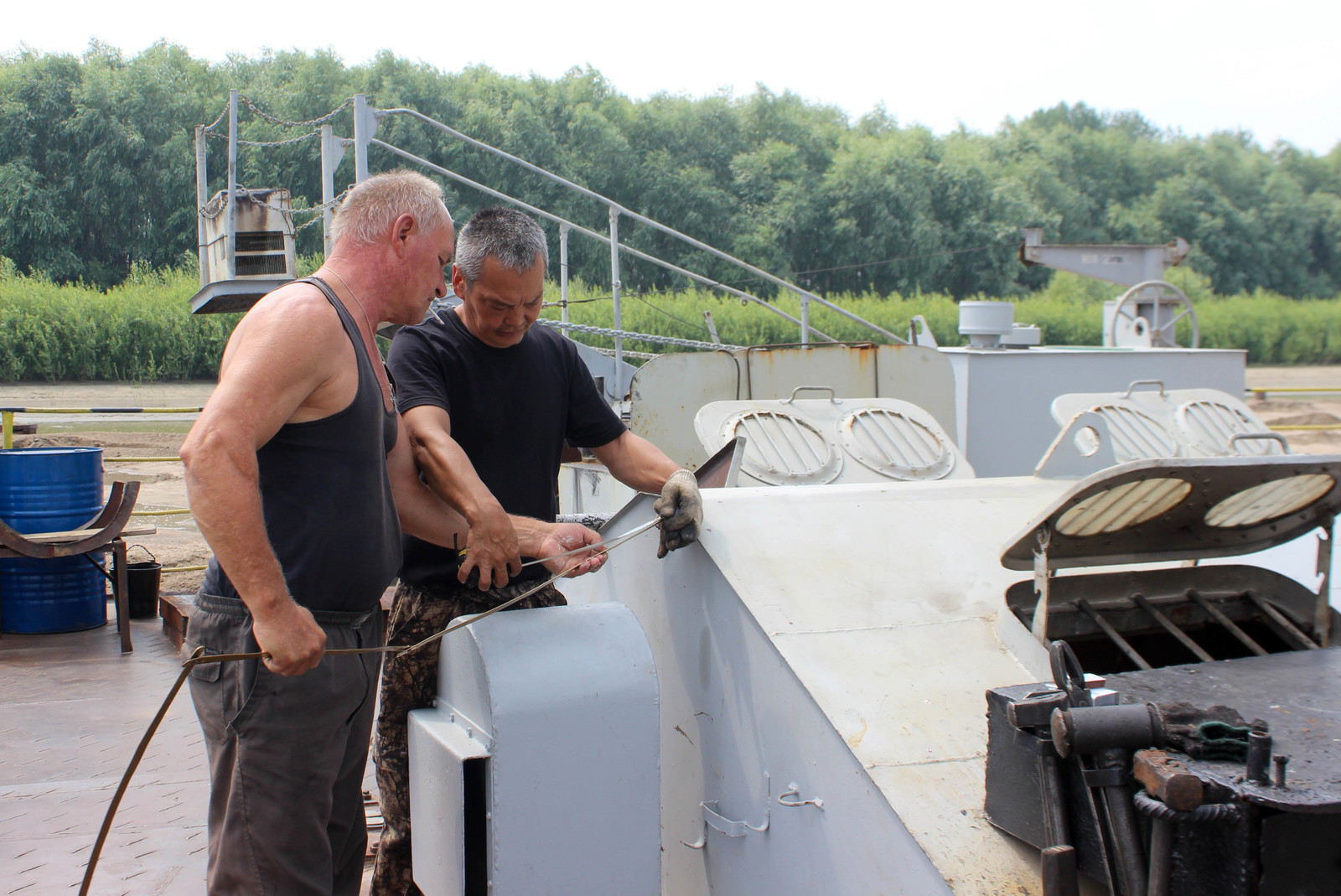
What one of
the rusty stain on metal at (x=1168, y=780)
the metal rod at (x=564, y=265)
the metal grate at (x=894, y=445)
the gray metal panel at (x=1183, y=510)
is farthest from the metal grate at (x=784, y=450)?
the metal rod at (x=564, y=265)

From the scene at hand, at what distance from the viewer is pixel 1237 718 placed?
4.81 feet

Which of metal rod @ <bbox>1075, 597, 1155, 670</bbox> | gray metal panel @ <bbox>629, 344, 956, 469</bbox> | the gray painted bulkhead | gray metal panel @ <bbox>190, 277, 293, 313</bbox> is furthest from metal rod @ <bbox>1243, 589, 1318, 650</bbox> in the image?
gray metal panel @ <bbox>190, 277, 293, 313</bbox>

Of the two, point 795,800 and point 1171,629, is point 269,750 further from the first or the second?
point 1171,629

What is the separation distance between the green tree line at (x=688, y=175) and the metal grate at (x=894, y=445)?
715 inches

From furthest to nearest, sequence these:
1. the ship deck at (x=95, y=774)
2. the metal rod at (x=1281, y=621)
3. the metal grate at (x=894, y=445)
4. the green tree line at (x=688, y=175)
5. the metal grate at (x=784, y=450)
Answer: the green tree line at (x=688, y=175), the metal grate at (x=894, y=445), the metal grate at (x=784, y=450), the ship deck at (x=95, y=774), the metal rod at (x=1281, y=621)

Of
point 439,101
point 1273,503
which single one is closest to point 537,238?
point 1273,503

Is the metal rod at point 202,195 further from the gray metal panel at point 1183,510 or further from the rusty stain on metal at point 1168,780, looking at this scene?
the rusty stain on metal at point 1168,780

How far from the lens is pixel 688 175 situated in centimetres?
3888

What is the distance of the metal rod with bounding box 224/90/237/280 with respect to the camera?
1016cm

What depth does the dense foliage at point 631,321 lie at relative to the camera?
17.8 metres

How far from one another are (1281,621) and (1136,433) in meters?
1.75

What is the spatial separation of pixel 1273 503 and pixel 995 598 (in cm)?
54

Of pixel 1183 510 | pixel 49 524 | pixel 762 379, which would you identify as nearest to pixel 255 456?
pixel 1183 510

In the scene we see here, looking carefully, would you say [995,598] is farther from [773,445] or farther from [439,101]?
[439,101]
